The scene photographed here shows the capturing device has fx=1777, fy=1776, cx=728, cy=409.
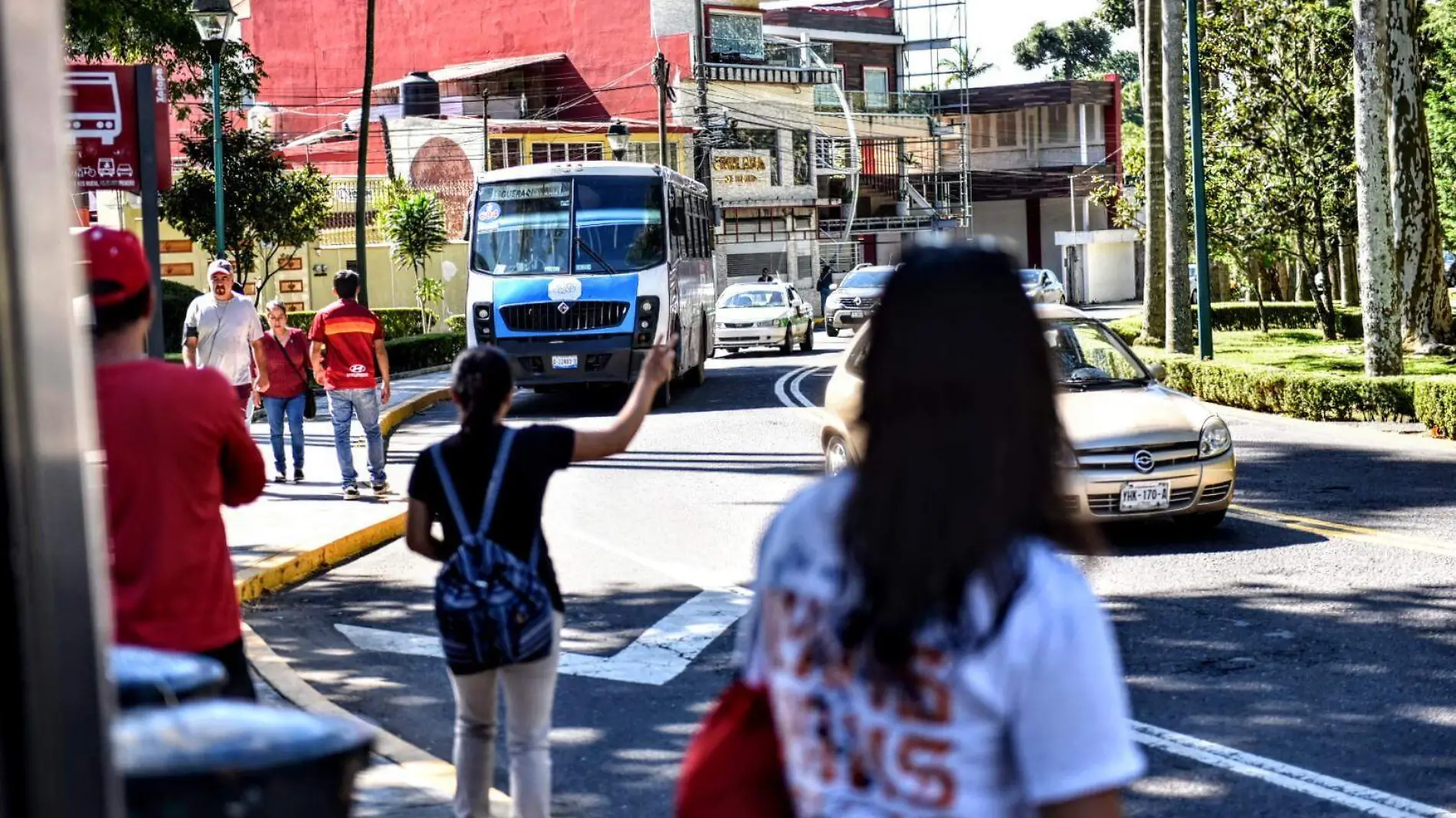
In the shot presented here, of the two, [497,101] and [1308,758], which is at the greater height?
[497,101]

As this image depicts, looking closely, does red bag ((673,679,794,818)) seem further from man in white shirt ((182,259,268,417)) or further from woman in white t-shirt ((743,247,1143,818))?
man in white shirt ((182,259,268,417))

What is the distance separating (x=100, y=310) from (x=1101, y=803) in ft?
9.33

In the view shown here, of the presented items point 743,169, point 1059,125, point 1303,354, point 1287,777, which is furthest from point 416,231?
point 1287,777

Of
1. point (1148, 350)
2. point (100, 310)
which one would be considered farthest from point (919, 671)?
point (1148, 350)

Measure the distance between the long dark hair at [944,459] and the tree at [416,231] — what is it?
41.5 m

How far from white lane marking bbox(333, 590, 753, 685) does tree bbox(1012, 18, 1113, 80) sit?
92.4 m

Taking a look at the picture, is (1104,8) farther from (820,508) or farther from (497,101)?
(820,508)

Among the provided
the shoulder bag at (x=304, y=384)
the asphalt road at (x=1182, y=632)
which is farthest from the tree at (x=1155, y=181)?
the shoulder bag at (x=304, y=384)

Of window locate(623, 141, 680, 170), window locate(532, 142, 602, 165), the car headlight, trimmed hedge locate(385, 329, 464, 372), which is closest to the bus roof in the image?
trimmed hedge locate(385, 329, 464, 372)

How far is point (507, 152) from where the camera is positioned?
51375mm

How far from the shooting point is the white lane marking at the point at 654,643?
856 cm

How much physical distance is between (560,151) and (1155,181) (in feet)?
82.5

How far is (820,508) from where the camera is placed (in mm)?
2449

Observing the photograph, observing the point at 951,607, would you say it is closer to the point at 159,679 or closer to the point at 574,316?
the point at 159,679
